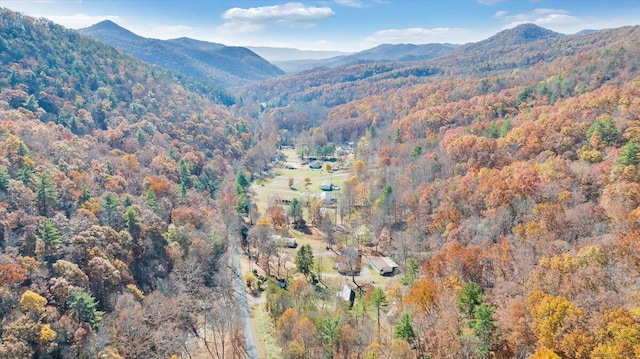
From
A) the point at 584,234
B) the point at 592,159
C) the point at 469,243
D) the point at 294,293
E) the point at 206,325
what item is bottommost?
the point at 206,325

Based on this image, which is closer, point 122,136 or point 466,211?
point 466,211

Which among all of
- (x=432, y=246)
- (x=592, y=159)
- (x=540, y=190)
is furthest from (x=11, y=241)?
(x=592, y=159)

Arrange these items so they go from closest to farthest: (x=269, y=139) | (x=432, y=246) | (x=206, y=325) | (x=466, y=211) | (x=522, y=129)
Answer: (x=206, y=325), (x=432, y=246), (x=466, y=211), (x=522, y=129), (x=269, y=139)

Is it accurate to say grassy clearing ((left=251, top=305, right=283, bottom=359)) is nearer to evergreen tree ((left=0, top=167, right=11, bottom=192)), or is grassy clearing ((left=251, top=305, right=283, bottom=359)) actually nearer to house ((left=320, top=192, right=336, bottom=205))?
evergreen tree ((left=0, top=167, right=11, bottom=192))

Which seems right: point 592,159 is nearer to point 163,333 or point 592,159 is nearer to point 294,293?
point 294,293

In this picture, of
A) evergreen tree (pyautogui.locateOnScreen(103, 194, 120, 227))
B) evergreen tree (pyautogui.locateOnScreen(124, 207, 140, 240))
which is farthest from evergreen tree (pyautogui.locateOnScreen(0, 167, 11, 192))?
evergreen tree (pyautogui.locateOnScreen(124, 207, 140, 240))

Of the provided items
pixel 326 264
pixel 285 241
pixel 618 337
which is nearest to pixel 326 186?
pixel 285 241
